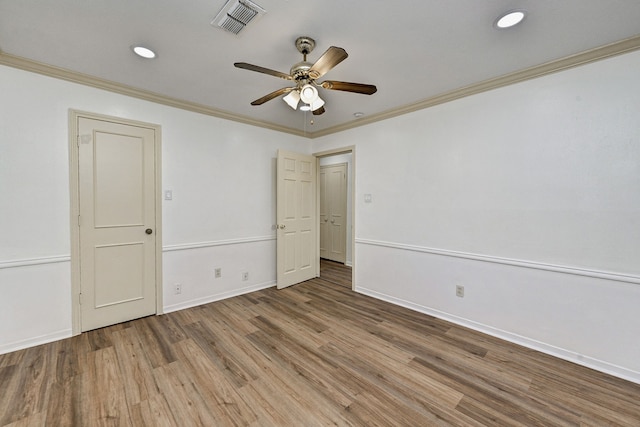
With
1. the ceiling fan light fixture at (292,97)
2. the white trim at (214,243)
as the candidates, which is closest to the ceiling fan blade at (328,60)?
the ceiling fan light fixture at (292,97)

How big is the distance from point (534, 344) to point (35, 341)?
4.54 m

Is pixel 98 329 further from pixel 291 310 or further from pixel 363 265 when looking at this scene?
pixel 363 265

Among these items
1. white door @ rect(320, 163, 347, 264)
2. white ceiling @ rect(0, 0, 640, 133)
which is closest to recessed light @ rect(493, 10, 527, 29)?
white ceiling @ rect(0, 0, 640, 133)

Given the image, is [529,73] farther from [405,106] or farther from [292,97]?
[292,97]

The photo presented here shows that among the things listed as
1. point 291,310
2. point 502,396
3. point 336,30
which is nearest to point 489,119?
point 336,30

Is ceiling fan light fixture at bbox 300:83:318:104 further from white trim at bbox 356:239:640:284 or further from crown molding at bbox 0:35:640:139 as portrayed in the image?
white trim at bbox 356:239:640:284

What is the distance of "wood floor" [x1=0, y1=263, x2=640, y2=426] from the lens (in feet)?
5.24

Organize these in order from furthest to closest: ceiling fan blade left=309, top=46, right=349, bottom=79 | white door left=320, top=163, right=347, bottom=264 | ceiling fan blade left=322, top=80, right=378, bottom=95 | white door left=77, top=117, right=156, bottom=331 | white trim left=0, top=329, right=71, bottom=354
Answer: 1. white door left=320, top=163, right=347, bottom=264
2. white door left=77, top=117, right=156, bottom=331
3. white trim left=0, top=329, right=71, bottom=354
4. ceiling fan blade left=322, top=80, right=378, bottom=95
5. ceiling fan blade left=309, top=46, right=349, bottom=79

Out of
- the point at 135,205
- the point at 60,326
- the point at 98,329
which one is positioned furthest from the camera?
the point at 135,205

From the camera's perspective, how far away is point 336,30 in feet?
5.92

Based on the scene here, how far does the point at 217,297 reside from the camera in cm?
343

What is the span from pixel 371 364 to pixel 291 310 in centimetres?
128

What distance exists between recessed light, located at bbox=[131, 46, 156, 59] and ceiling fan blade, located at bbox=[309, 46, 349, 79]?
4.46 feet

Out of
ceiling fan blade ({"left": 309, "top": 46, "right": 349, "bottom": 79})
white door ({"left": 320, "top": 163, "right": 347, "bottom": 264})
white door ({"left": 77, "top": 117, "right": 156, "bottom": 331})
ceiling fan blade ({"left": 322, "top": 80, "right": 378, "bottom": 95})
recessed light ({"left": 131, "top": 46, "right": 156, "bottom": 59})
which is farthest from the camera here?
white door ({"left": 320, "top": 163, "right": 347, "bottom": 264})
